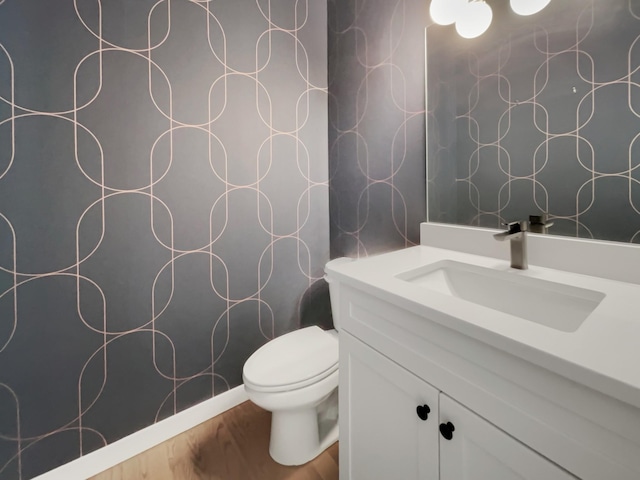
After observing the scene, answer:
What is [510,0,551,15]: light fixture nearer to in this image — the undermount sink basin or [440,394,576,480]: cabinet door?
the undermount sink basin

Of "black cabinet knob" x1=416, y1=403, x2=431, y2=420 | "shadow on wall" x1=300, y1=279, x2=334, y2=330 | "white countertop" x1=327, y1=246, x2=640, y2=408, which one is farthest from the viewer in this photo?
"shadow on wall" x1=300, y1=279, x2=334, y2=330

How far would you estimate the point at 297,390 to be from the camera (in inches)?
45.5

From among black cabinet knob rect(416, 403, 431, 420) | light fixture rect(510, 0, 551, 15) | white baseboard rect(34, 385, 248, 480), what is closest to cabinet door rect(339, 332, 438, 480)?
black cabinet knob rect(416, 403, 431, 420)

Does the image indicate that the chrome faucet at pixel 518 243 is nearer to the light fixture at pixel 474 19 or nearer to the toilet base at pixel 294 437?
the light fixture at pixel 474 19

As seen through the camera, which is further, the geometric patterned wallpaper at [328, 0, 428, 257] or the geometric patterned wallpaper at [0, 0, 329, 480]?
the geometric patterned wallpaper at [328, 0, 428, 257]

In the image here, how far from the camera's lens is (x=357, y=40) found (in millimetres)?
1579

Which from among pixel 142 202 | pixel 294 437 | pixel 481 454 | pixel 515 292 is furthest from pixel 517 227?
pixel 142 202

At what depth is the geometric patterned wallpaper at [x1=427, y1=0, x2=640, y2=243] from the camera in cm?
85

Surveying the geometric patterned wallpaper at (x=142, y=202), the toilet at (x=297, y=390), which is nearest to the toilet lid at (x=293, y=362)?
the toilet at (x=297, y=390)

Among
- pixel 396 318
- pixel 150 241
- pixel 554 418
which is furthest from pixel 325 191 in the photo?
pixel 554 418

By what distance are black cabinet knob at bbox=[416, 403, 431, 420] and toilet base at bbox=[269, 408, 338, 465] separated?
2.16ft

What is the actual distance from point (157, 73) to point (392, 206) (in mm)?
1126

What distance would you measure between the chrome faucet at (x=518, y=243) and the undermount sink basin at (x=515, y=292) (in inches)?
2.2

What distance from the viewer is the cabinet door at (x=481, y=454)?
0.55m
